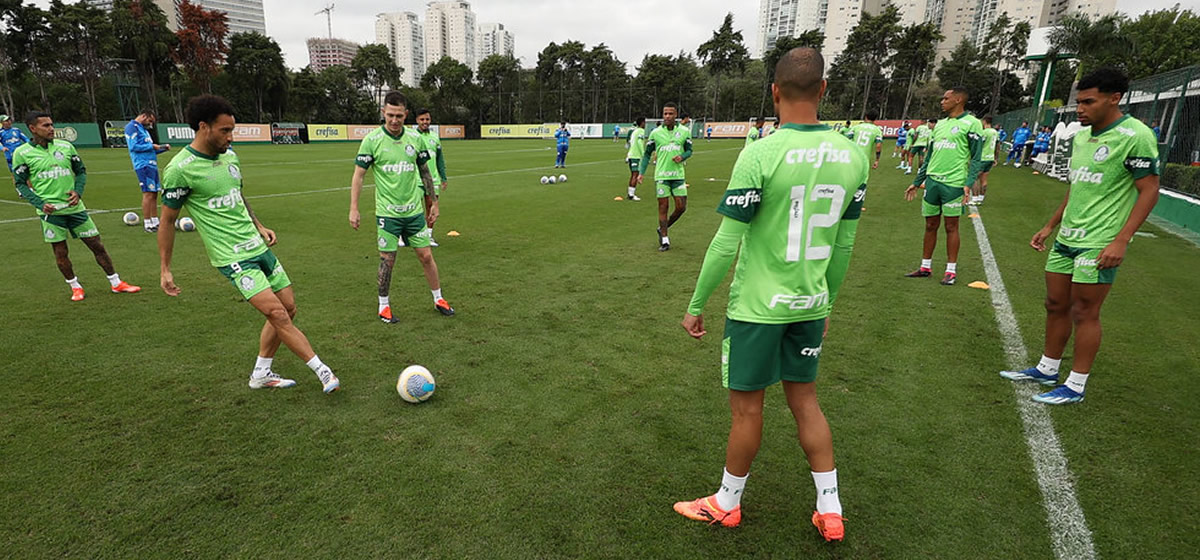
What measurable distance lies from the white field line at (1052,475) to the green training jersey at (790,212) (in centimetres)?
176

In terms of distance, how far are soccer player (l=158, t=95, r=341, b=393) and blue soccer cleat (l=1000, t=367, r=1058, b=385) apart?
212 inches

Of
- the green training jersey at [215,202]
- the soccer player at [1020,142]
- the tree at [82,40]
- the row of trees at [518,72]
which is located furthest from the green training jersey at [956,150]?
the tree at [82,40]

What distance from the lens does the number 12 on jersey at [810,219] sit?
2408 millimetres

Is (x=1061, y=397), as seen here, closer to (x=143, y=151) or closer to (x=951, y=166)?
(x=951, y=166)

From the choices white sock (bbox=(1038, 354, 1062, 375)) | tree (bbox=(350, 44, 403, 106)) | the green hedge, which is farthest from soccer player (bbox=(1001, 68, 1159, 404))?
tree (bbox=(350, 44, 403, 106))

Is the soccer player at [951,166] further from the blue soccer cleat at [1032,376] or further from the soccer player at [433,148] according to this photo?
the soccer player at [433,148]

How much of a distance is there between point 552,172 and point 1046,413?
790 inches

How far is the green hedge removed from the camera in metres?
12.5

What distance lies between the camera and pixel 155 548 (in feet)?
9.18

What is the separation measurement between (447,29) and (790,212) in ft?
615

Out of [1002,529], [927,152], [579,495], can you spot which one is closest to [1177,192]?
[927,152]

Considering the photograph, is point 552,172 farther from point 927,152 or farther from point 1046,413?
point 1046,413

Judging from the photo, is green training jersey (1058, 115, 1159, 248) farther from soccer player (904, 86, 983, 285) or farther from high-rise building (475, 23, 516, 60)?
high-rise building (475, 23, 516, 60)

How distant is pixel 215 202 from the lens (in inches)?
160
